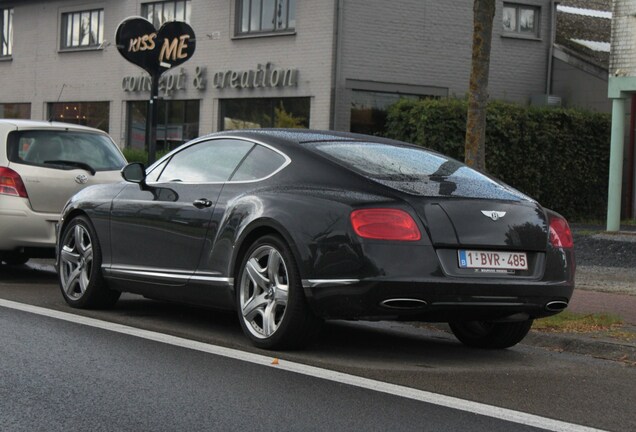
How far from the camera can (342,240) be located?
6.91 meters

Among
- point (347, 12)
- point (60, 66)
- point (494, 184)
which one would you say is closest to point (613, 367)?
point (494, 184)

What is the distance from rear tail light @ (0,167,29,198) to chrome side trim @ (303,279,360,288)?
17.3 ft

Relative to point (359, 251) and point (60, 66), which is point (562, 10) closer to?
point (60, 66)

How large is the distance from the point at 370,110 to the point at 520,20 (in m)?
5.26

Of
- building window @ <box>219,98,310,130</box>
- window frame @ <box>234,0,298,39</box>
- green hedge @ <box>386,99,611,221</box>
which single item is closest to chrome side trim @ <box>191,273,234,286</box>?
green hedge @ <box>386,99,611,221</box>

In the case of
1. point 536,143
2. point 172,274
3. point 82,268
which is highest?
point 536,143

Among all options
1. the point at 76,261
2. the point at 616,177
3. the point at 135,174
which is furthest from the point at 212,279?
the point at 616,177

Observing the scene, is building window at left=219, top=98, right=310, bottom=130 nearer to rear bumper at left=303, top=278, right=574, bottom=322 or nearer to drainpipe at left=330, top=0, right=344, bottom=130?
drainpipe at left=330, top=0, right=344, bottom=130

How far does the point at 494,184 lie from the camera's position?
776 centimetres

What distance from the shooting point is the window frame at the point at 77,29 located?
31987 mm

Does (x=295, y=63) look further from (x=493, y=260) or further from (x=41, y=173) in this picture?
(x=493, y=260)

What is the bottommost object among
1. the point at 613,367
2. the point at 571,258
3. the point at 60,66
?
the point at 613,367

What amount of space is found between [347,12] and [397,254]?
18.9 metres

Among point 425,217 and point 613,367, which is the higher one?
point 425,217
